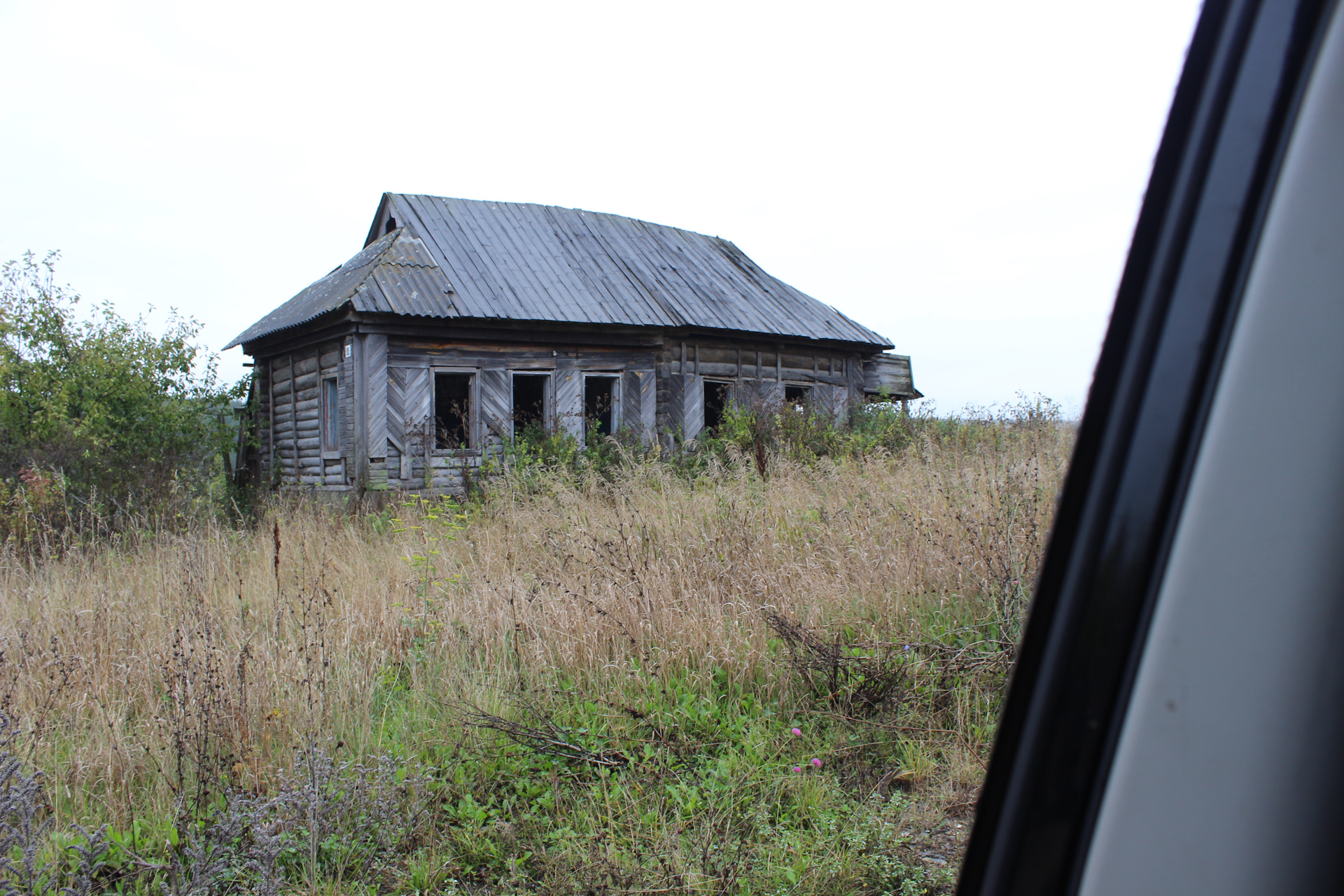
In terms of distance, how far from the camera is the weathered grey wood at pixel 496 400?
12.5 m

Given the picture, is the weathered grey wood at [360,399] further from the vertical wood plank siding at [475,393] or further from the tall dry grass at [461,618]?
the tall dry grass at [461,618]

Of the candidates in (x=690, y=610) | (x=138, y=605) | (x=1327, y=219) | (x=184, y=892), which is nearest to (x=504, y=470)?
(x=138, y=605)

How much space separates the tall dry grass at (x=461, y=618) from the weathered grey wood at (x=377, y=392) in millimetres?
5256

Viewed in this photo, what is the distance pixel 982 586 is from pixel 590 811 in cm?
249

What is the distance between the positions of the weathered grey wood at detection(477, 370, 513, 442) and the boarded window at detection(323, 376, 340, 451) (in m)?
2.39

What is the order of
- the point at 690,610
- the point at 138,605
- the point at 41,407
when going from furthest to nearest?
the point at 41,407
the point at 138,605
the point at 690,610

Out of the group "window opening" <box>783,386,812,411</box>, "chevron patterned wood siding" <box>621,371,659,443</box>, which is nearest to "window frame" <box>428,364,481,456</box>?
"chevron patterned wood siding" <box>621,371,659,443</box>

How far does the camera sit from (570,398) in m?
13.3

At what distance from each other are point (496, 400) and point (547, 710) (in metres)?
9.70

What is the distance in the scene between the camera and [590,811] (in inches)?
109

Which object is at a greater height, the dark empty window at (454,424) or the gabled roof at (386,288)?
the gabled roof at (386,288)

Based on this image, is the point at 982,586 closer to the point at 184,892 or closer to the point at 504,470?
the point at 184,892

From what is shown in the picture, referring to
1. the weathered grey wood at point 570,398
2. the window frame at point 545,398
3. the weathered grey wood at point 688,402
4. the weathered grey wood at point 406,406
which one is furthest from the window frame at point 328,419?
the weathered grey wood at point 688,402

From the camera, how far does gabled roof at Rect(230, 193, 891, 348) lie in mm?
12898
